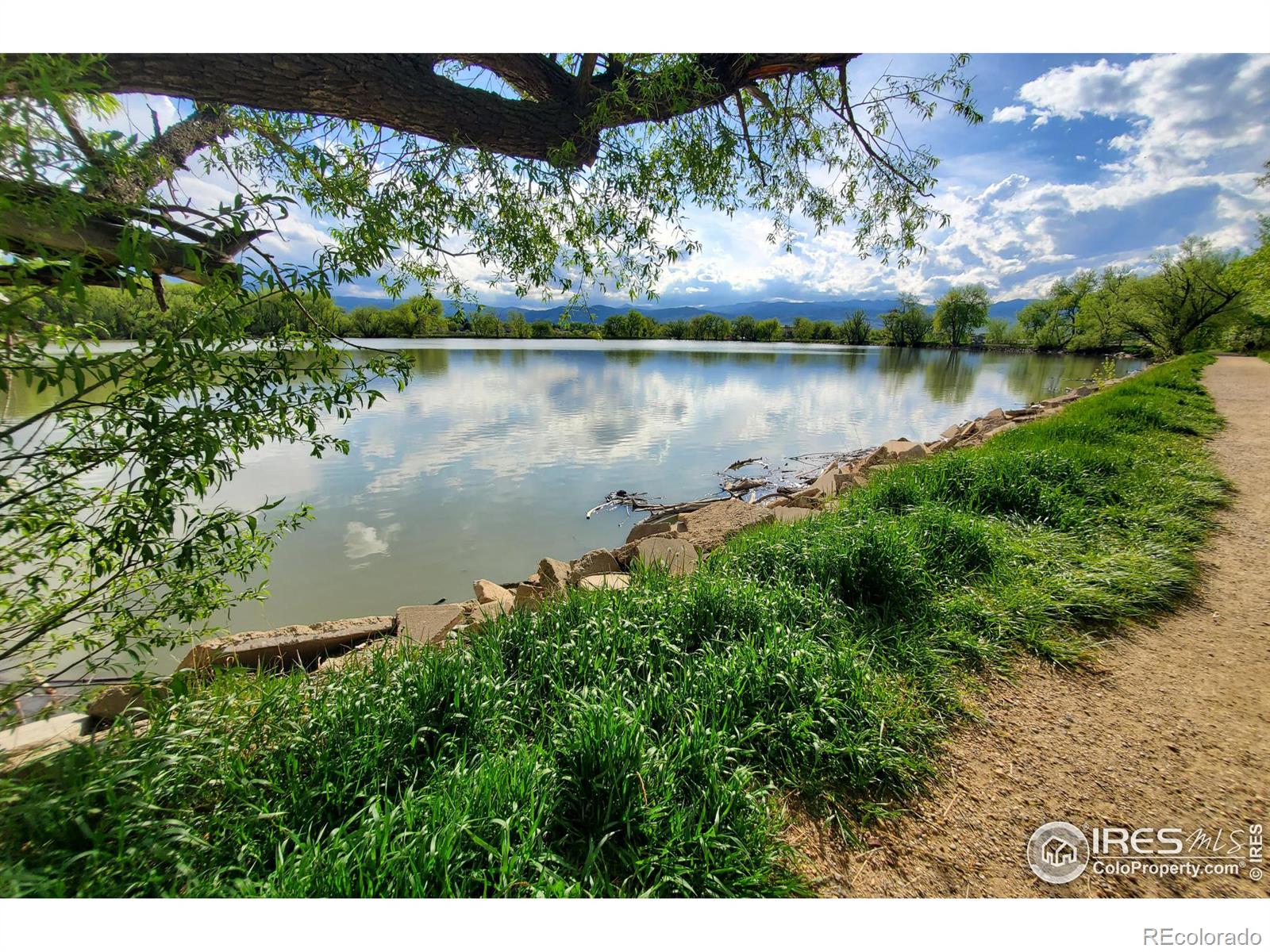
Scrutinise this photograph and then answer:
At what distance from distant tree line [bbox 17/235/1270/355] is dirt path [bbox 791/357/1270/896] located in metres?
3.01

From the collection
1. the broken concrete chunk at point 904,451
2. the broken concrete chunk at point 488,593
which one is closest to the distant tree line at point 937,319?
the broken concrete chunk at point 488,593

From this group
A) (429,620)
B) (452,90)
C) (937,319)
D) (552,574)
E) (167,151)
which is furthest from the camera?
(937,319)

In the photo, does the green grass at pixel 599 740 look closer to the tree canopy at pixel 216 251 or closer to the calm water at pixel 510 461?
the tree canopy at pixel 216 251

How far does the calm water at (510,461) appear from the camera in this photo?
5621 mm

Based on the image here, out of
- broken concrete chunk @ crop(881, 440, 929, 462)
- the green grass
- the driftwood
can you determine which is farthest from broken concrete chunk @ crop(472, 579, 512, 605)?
broken concrete chunk @ crop(881, 440, 929, 462)

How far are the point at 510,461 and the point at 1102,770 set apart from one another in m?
9.23

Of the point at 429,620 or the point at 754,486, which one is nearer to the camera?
the point at 429,620

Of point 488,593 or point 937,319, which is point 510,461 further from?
point 937,319

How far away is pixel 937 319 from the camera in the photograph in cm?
Result: 6488

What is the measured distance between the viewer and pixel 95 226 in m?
1.70

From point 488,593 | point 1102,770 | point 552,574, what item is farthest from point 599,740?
point 552,574

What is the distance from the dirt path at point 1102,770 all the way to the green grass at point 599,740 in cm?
14

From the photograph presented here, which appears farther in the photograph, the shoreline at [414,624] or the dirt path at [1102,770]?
the shoreline at [414,624]

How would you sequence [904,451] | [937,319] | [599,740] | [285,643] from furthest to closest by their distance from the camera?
1. [937,319]
2. [904,451]
3. [285,643]
4. [599,740]
